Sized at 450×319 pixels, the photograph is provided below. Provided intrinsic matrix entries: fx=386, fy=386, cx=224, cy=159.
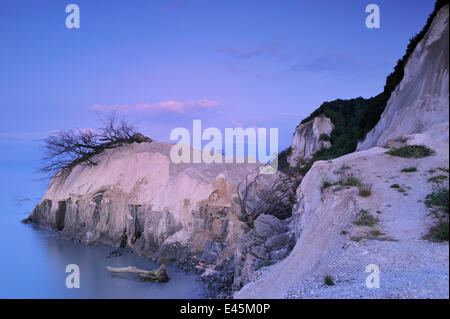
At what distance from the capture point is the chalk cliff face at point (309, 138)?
29.3 metres

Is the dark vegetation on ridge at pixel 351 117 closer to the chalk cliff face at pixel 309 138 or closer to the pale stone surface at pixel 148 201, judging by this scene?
the chalk cliff face at pixel 309 138

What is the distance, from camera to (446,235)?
20.2 feet

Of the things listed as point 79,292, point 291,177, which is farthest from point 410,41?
point 79,292

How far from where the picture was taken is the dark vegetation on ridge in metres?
15.7

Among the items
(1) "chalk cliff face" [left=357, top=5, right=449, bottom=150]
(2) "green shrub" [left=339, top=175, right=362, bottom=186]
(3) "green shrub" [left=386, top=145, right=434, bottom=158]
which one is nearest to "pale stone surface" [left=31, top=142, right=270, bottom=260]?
(2) "green shrub" [left=339, top=175, right=362, bottom=186]

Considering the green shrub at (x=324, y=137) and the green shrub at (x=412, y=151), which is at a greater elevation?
the green shrub at (x=324, y=137)

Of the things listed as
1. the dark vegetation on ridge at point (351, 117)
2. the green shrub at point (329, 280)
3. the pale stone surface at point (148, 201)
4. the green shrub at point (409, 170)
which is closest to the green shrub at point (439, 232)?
the green shrub at point (329, 280)

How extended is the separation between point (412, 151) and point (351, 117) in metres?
22.8

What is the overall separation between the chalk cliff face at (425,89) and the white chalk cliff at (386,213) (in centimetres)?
3

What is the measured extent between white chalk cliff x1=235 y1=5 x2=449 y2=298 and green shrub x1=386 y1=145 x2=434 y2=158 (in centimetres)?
12

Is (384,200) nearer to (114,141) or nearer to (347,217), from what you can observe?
(347,217)

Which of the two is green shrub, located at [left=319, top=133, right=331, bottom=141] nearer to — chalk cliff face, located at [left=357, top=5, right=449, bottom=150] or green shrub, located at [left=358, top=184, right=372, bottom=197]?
chalk cliff face, located at [left=357, top=5, right=449, bottom=150]

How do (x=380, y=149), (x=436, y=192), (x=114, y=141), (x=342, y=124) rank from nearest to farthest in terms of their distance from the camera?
(x=436, y=192), (x=380, y=149), (x=114, y=141), (x=342, y=124)

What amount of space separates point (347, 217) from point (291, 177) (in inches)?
270
